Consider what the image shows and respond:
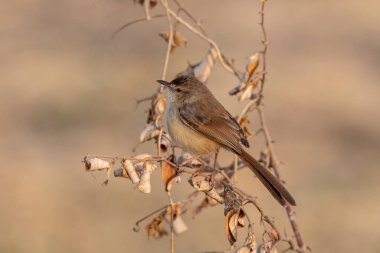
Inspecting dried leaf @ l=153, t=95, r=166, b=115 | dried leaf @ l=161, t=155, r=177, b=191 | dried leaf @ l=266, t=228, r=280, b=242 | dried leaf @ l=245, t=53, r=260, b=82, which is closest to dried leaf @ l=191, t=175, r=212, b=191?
dried leaf @ l=161, t=155, r=177, b=191

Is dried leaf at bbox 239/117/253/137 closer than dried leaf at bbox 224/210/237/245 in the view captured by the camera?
No

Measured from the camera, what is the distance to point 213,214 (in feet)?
33.1

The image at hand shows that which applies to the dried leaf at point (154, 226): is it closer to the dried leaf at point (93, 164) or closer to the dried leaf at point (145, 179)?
the dried leaf at point (145, 179)

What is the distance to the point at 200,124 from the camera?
541 centimetres

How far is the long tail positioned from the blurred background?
4.64 metres

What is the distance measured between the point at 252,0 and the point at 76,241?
42.8ft

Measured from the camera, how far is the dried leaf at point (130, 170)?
389 centimetres

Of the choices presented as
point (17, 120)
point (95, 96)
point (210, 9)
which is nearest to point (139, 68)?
point (95, 96)

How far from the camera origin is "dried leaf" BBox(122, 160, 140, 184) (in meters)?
3.89

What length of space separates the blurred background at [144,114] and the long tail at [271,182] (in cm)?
464

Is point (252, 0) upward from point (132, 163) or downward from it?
upward

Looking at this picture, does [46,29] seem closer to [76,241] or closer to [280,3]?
[280,3]

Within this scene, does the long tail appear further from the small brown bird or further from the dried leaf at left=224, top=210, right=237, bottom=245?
the dried leaf at left=224, top=210, right=237, bottom=245

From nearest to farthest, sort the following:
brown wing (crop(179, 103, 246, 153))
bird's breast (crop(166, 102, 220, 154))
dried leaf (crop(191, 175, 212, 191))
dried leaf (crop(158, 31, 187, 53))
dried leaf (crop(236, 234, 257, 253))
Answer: dried leaf (crop(236, 234, 257, 253))
dried leaf (crop(191, 175, 212, 191))
dried leaf (crop(158, 31, 187, 53))
brown wing (crop(179, 103, 246, 153))
bird's breast (crop(166, 102, 220, 154))
